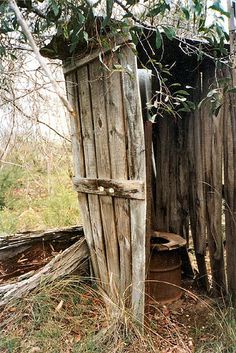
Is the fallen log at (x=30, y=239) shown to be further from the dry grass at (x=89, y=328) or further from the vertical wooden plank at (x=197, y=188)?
the vertical wooden plank at (x=197, y=188)

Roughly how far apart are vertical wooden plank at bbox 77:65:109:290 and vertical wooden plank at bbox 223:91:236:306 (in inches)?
38.0

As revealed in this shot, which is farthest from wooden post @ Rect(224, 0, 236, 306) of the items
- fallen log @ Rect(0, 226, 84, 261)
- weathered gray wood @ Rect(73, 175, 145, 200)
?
fallen log @ Rect(0, 226, 84, 261)

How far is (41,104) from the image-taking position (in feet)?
13.1

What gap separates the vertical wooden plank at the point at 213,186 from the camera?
2723 mm

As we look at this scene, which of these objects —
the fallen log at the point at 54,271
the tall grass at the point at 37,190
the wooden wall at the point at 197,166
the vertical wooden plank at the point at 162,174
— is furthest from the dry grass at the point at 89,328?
the tall grass at the point at 37,190

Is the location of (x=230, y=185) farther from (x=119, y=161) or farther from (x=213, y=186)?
(x=119, y=161)

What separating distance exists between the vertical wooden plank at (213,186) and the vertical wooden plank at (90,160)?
95 cm

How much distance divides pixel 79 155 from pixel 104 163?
0.33 metres

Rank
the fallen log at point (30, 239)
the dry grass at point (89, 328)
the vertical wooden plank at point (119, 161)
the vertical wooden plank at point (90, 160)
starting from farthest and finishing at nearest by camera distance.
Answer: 1. the fallen log at point (30, 239)
2. the vertical wooden plank at point (90, 160)
3. the vertical wooden plank at point (119, 161)
4. the dry grass at point (89, 328)

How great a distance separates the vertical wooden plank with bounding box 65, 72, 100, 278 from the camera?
8.46 feet

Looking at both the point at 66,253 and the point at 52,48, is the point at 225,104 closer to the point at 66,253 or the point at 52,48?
the point at 52,48

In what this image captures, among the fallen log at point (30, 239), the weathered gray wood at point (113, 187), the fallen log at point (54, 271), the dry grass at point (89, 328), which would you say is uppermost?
the weathered gray wood at point (113, 187)

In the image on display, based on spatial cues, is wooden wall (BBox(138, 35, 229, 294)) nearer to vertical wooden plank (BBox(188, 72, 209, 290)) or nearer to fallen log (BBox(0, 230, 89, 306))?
vertical wooden plank (BBox(188, 72, 209, 290))

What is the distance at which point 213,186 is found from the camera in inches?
110
